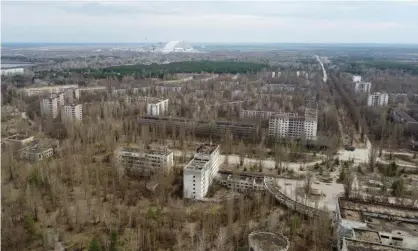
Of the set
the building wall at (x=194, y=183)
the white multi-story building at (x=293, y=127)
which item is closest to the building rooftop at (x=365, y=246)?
the building wall at (x=194, y=183)

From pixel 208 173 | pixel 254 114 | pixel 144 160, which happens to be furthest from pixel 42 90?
pixel 208 173

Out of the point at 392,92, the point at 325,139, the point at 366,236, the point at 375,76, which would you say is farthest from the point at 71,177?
the point at 375,76

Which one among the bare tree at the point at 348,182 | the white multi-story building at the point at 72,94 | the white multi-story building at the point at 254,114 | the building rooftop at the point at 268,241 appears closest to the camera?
the building rooftop at the point at 268,241

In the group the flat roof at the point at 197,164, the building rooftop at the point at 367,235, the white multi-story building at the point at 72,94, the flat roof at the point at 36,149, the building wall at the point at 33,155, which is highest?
the white multi-story building at the point at 72,94

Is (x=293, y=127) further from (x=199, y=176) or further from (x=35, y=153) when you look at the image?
(x=35, y=153)

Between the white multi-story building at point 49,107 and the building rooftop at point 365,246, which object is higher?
the white multi-story building at point 49,107

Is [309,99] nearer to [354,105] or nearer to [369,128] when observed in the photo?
[354,105]

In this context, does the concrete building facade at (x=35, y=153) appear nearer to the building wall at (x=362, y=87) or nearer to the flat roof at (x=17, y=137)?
the flat roof at (x=17, y=137)
